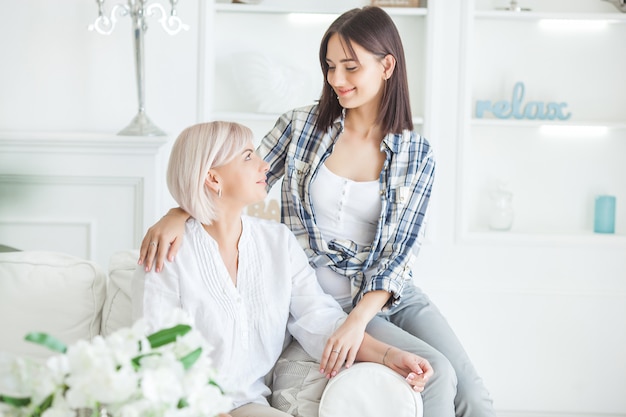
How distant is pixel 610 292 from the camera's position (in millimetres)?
3646

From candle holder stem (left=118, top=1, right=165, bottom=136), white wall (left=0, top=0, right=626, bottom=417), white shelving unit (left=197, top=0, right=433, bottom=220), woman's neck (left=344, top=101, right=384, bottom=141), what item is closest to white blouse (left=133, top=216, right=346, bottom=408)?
woman's neck (left=344, top=101, right=384, bottom=141)

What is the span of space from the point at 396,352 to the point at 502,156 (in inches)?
83.9

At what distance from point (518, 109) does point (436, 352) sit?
199 centimetres

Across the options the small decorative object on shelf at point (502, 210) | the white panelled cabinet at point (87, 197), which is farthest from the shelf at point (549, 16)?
the white panelled cabinet at point (87, 197)

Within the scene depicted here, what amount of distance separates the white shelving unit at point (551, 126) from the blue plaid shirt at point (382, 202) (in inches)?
61.9

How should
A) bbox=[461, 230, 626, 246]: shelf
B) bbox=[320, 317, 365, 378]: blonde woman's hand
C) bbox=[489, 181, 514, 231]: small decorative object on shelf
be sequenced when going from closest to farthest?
1. bbox=[320, 317, 365, 378]: blonde woman's hand
2. bbox=[461, 230, 626, 246]: shelf
3. bbox=[489, 181, 514, 231]: small decorative object on shelf

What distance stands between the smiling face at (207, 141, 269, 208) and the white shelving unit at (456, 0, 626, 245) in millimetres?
1978

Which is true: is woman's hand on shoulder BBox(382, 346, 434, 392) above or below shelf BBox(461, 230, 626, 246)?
below

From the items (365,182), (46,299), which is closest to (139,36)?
(365,182)

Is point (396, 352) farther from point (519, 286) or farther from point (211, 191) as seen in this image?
point (519, 286)

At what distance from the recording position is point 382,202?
7.32ft

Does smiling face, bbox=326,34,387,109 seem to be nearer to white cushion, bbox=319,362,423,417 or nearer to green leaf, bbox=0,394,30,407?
white cushion, bbox=319,362,423,417

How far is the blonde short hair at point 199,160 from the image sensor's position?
1.92m

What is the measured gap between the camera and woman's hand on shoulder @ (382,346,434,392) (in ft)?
6.12
